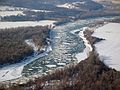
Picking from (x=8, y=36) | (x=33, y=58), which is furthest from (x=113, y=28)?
(x=33, y=58)

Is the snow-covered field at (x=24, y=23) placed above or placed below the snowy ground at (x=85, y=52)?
below

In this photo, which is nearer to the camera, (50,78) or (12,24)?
(50,78)

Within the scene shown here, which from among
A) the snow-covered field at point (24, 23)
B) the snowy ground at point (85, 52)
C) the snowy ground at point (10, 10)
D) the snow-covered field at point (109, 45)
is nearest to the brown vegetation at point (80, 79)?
the snow-covered field at point (109, 45)

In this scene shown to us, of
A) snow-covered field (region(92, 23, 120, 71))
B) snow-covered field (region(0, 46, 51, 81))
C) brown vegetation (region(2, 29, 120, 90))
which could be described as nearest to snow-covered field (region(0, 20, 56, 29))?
snow-covered field (region(92, 23, 120, 71))

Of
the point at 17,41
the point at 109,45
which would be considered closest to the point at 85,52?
the point at 109,45

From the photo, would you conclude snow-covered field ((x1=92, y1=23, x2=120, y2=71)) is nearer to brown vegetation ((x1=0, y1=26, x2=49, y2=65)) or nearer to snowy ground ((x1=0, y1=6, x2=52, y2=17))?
brown vegetation ((x1=0, y1=26, x2=49, y2=65))

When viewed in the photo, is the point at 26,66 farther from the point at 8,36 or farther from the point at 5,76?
the point at 8,36

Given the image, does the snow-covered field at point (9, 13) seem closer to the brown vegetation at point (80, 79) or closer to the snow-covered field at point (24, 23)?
the snow-covered field at point (24, 23)
